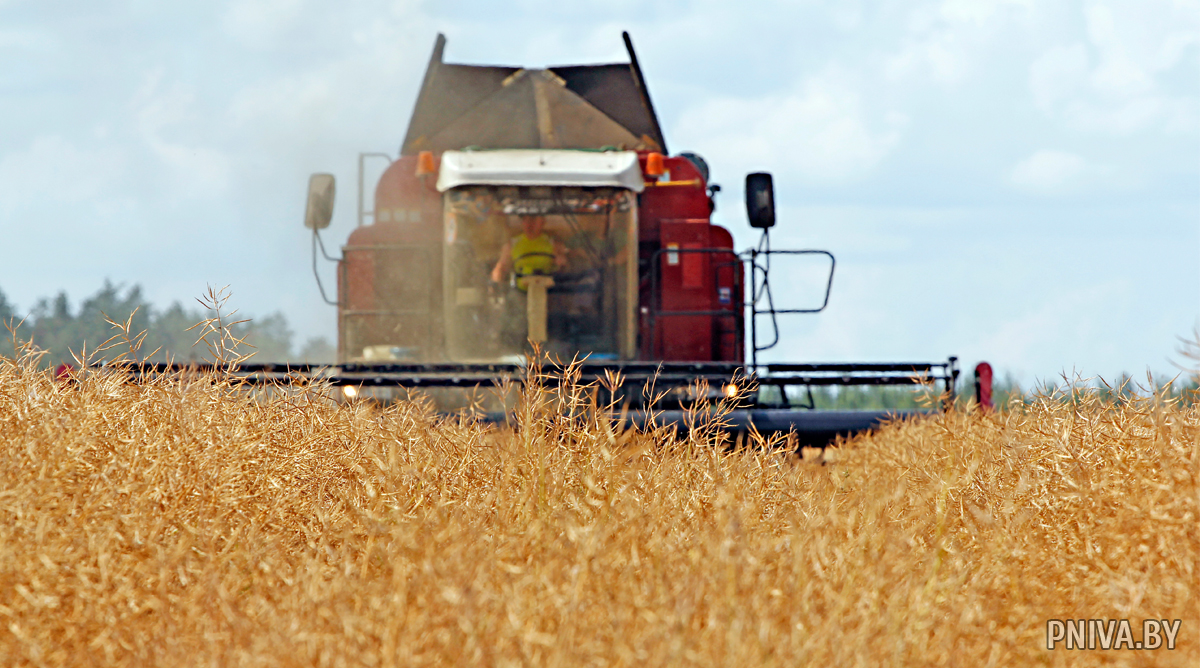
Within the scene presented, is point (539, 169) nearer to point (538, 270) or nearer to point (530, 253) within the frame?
point (530, 253)

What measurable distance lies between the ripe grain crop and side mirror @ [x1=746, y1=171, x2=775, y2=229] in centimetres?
428

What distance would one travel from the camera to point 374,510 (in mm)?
3400

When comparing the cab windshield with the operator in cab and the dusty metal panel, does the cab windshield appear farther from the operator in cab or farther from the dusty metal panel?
the dusty metal panel

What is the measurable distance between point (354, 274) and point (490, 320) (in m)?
1.65

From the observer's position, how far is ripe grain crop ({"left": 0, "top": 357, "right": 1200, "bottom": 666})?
244 cm

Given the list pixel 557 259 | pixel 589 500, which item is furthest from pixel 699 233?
pixel 589 500

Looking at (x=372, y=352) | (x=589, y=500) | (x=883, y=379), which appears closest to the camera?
(x=589, y=500)

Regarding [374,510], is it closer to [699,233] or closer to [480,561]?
[480,561]

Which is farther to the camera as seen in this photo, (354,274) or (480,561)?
(354,274)

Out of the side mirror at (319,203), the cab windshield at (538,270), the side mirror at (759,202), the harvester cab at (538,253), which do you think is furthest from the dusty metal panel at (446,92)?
the side mirror at (759,202)

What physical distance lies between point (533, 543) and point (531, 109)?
7.75 metres

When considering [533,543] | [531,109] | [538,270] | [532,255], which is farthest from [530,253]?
[533,543]

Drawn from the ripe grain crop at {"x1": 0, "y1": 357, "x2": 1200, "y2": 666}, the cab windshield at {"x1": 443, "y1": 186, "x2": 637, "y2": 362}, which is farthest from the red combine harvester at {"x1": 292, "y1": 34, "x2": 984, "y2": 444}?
the ripe grain crop at {"x1": 0, "y1": 357, "x2": 1200, "y2": 666}

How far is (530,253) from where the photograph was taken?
8383mm
